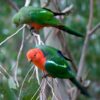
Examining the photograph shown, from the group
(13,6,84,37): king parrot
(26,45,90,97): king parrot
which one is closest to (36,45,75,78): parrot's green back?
(26,45,90,97): king parrot

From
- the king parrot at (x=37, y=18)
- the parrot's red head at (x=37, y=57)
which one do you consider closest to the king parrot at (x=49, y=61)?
the parrot's red head at (x=37, y=57)

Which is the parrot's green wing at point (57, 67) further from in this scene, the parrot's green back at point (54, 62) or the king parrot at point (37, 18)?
the king parrot at point (37, 18)

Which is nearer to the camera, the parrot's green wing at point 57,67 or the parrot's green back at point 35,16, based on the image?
the parrot's green wing at point 57,67

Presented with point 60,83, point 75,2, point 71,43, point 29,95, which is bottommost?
point 71,43

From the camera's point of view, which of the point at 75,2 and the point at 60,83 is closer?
the point at 60,83

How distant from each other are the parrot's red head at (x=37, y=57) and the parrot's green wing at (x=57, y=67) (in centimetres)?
2

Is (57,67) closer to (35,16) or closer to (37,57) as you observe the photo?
(37,57)

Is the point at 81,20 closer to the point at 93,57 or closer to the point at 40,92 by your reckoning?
the point at 93,57

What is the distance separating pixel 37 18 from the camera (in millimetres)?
1948

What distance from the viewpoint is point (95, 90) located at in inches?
184

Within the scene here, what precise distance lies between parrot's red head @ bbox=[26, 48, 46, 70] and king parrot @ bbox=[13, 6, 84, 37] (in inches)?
13.2

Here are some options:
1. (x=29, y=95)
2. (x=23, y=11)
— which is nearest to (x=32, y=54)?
(x=29, y=95)

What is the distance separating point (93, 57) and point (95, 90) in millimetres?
846

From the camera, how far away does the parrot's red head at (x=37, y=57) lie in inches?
62.1
